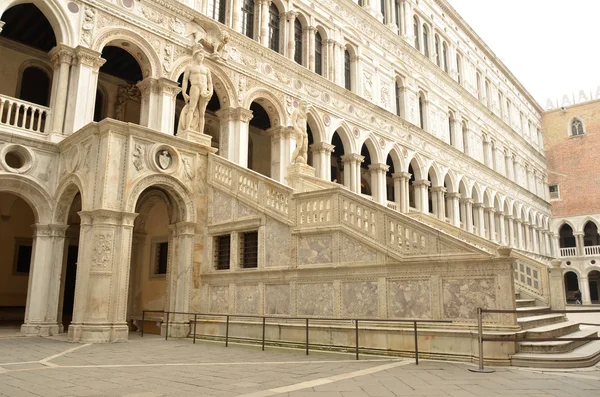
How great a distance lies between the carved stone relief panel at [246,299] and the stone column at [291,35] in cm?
1132

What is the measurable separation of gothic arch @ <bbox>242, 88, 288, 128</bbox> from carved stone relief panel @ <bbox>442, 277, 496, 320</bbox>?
11.4 m

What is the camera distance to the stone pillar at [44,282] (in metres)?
11.4

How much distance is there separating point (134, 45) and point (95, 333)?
860 centimetres

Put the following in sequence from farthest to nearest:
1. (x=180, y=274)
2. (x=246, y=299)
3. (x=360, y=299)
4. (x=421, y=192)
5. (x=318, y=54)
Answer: (x=421, y=192), (x=318, y=54), (x=180, y=274), (x=246, y=299), (x=360, y=299)

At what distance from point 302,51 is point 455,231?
9.72 meters

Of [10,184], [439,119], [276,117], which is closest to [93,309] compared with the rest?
[10,184]

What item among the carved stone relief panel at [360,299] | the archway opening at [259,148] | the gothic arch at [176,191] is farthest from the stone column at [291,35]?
the carved stone relief panel at [360,299]

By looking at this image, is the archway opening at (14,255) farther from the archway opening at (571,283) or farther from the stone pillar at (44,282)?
the archway opening at (571,283)

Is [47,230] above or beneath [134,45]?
beneath

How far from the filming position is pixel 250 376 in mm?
6551

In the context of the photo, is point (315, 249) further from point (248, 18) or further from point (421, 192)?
point (421, 192)

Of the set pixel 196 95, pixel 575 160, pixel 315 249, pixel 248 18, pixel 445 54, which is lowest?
pixel 315 249

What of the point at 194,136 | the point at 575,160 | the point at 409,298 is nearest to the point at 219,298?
the point at 194,136

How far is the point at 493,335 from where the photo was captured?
7641 mm
